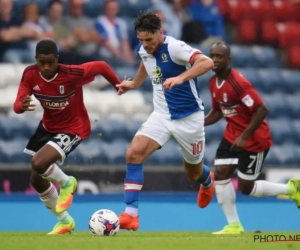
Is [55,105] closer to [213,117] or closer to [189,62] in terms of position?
[189,62]

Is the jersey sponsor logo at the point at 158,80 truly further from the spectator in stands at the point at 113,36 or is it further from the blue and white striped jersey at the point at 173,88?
the spectator in stands at the point at 113,36

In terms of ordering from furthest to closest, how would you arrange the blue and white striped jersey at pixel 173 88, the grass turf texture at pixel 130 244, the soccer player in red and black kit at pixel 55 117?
the soccer player in red and black kit at pixel 55 117
the blue and white striped jersey at pixel 173 88
the grass turf texture at pixel 130 244

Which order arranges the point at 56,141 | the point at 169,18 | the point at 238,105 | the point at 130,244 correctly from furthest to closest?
the point at 169,18
the point at 238,105
the point at 56,141
the point at 130,244

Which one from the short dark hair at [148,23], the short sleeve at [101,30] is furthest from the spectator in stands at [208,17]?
the short dark hair at [148,23]

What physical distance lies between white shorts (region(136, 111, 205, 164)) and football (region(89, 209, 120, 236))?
920 mm

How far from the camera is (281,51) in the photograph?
1636 centimetres

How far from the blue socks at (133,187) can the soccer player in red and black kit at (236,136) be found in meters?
2.08

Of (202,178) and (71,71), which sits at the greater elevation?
(71,71)

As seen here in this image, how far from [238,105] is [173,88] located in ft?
6.06

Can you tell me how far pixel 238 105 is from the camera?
33.8 feet

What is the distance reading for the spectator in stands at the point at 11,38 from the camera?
43.4 feet

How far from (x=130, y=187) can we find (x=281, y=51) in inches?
345

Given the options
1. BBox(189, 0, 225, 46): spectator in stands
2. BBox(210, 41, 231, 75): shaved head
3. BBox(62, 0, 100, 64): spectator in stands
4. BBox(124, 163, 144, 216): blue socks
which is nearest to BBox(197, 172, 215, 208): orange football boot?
BBox(210, 41, 231, 75): shaved head

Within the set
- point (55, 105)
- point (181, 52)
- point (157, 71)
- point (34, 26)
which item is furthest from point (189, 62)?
point (34, 26)
